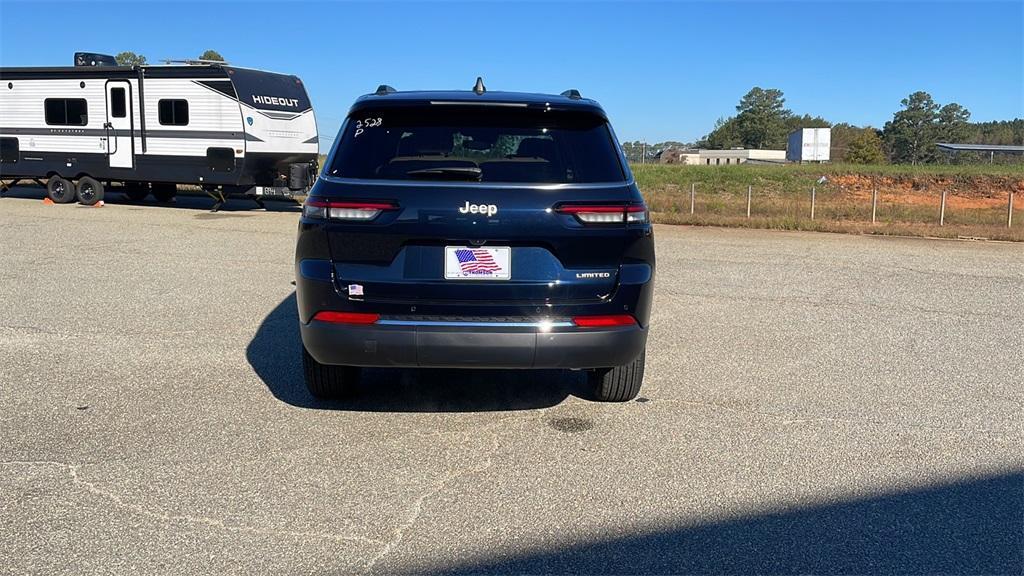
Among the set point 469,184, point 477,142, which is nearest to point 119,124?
point 477,142

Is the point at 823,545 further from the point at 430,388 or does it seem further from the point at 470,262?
the point at 430,388

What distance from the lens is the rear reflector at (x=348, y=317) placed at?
398cm

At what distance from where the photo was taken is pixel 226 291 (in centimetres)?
837

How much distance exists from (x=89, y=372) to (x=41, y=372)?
12.2 inches

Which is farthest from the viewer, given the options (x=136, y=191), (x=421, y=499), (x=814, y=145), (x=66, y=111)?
(x=814, y=145)

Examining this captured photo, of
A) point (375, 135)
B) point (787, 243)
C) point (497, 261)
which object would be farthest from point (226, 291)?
point (787, 243)

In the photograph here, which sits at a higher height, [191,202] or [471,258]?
[471,258]

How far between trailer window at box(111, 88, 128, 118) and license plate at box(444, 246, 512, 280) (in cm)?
1541

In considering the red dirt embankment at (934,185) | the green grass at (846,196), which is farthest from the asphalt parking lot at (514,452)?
the red dirt embankment at (934,185)

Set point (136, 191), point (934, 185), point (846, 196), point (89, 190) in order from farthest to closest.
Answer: point (934, 185)
point (846, 196)
point (136, 191)
point (89, 190)

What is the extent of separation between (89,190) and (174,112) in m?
3.20

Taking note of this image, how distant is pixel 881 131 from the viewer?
5389 inches

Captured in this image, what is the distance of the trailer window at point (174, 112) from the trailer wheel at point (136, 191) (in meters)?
2.74

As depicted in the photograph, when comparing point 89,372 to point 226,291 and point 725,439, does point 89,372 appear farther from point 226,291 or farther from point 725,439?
point 725,439
